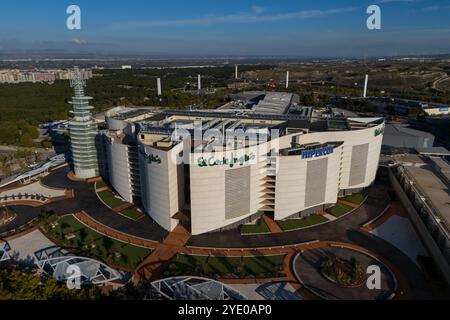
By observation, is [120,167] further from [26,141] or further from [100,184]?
[26,141]

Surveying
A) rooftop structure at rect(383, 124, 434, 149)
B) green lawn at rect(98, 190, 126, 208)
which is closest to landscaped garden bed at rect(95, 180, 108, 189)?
green lawn at rect(98, 190, 126, 208)

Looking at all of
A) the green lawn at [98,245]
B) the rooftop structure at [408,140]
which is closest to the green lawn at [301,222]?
the green lawn at [98,245]

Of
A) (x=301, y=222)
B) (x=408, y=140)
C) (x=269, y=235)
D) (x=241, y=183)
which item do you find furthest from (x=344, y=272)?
(x=408, y=140)

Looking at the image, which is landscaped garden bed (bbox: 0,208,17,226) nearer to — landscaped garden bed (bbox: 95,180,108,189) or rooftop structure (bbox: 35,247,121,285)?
landscaped garden bed (bbox: 95,180,108,189)

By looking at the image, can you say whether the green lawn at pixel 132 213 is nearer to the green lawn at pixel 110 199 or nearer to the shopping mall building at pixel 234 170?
the shopping mall building at pixel 234 170
